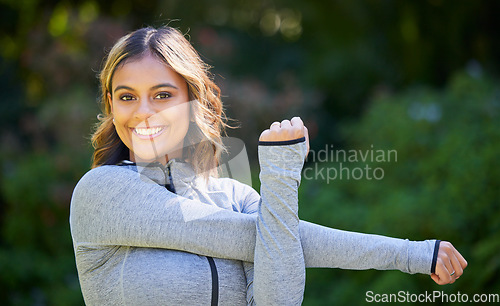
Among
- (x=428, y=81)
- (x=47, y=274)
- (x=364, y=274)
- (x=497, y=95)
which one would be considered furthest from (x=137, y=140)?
(x=428, y=81)

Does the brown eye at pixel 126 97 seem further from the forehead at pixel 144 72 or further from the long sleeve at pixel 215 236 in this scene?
the long sleeve at pixel 215 236

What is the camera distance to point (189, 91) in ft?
4.95

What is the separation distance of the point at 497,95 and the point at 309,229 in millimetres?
2926

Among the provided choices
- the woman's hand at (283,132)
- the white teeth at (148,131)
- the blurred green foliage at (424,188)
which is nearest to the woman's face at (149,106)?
the white teeth at (148,131)

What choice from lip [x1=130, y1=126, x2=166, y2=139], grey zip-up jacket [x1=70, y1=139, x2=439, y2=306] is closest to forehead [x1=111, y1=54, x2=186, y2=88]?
lip [x1=130, y1=126, x2=166, y2=139]

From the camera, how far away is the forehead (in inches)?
56.1

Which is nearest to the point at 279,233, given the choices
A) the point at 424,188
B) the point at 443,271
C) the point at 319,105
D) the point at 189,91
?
the point at 443,271

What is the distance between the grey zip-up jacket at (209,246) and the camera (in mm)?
1232

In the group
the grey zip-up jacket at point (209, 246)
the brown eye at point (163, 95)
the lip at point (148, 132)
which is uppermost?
the brown eye at point (163, 95)

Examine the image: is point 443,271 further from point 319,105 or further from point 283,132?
point 319,105

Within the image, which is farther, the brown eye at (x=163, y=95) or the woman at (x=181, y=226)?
the brown eye at (x=163, y=95)

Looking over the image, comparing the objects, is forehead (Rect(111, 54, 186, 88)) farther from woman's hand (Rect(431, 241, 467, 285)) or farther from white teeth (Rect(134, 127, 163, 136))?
woman's hand (Rect(431, 241, 467, 285))

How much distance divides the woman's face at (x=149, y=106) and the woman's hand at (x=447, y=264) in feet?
2.37

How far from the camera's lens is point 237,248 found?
1.31 metres
